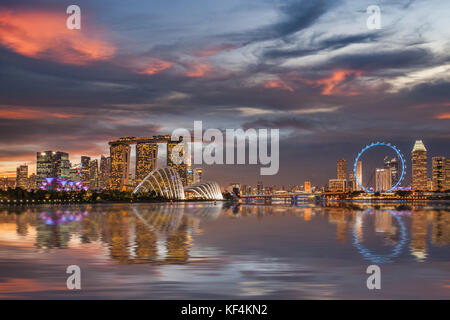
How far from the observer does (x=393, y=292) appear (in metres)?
16.3

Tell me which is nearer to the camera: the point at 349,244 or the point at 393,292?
the point at 393,292

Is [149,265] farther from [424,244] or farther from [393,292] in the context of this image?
[424,244]

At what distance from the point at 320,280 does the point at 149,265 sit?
25.9 feet

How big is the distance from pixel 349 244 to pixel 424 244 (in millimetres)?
5088

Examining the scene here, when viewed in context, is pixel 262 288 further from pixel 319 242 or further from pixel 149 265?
pixel 319 242
